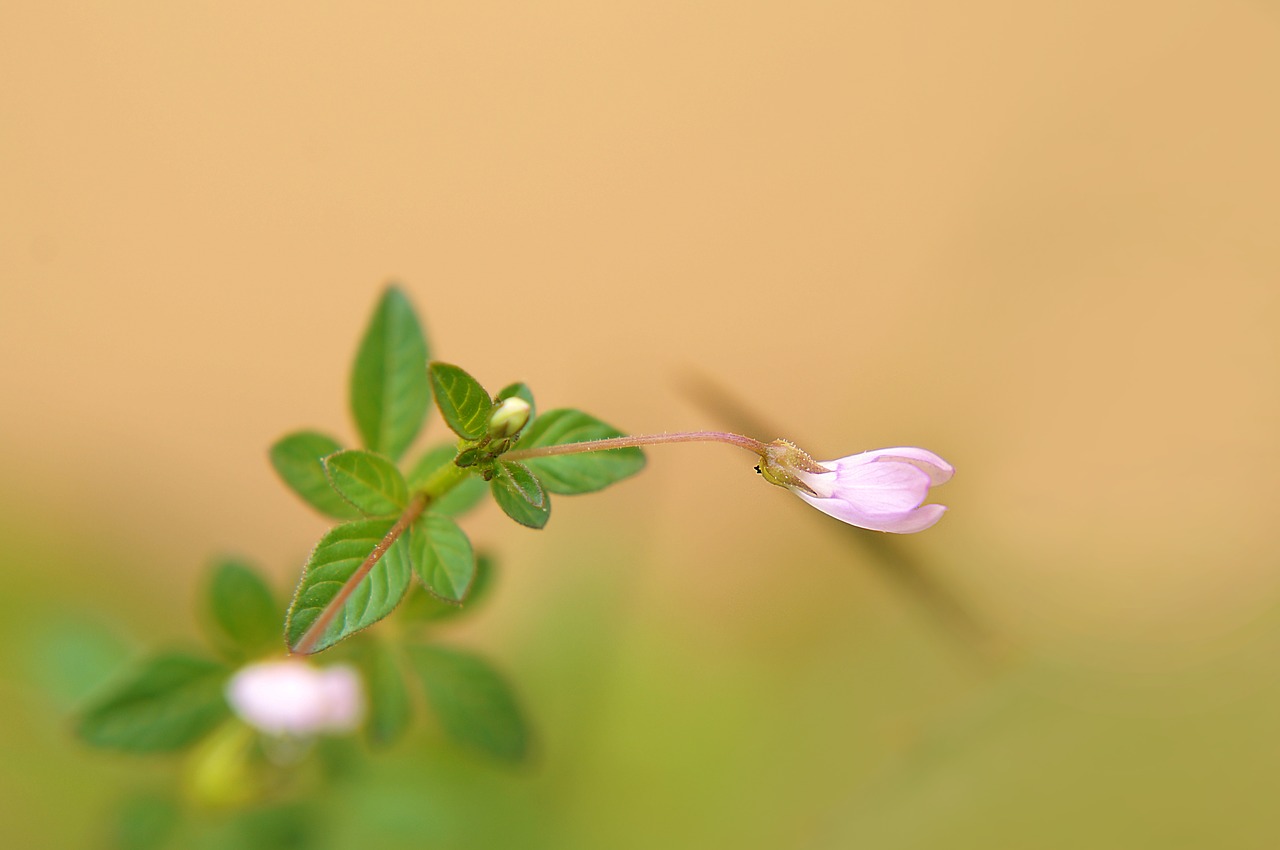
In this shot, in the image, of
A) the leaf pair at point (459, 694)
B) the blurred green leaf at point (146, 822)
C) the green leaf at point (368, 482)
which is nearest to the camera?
the green leaf at point (368, 482)

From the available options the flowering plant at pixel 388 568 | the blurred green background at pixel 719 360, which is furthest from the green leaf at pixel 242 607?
the blurred green background at pixel 719 360

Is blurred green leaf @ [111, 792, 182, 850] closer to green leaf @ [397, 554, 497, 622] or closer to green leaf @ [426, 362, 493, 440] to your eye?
green leaf @ [397, 554, 497, 622]

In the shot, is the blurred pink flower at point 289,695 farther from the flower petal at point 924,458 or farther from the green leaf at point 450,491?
the flower petal at point 924,458

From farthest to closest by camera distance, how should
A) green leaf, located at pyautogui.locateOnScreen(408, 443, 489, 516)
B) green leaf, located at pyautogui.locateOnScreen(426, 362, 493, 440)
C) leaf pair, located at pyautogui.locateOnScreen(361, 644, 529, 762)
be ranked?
leaf pair, located at pyautogui.locateOnScreen(361, 644, 529, 762)
green leaf, located at pyautogui.locateOnScreen(408, 443, 489, 516)
green leaf, located at pyautogui.locateOnScreen(426, 362, 493, 440)

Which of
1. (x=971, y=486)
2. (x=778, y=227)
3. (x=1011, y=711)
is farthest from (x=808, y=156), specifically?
(x=1011, y=711)

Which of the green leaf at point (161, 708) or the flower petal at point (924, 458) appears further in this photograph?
the green leaf at point (161, 708)

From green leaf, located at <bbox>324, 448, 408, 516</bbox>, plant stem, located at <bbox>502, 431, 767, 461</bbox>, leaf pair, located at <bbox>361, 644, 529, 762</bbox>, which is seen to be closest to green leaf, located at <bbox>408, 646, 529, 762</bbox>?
leaf pair, located at <bbox>361, 644, 529, 762</bbox>

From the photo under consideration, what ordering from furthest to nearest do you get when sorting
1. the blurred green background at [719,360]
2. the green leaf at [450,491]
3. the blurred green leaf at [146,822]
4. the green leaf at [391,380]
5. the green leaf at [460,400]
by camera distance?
1. the blurred green background at [719,360]
2. the blurred green leaf at [146,822]
3. the green leaf at [391,380]
4. the green leaf at [450,491]
5. the green leaf at [460,400]
